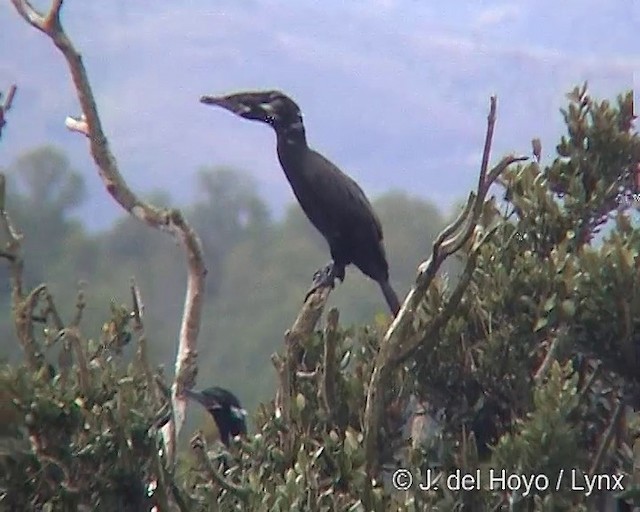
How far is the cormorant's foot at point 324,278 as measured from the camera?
1.39 metres

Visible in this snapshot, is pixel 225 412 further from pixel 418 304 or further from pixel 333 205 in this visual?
pixel 418 304

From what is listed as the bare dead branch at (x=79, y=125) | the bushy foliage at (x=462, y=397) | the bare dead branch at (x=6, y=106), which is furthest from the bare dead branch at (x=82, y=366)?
the bare dead branch at (x=79, y=125)

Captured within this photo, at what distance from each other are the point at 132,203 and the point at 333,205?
0.30 meters

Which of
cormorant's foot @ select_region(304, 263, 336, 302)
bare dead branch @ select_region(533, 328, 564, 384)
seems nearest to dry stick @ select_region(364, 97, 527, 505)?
bare dead branch @ select_region(533, 328, 564, 384)

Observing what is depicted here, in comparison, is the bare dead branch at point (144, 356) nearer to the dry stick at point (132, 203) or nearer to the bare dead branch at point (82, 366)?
the bare dead branch at point (82, 366)

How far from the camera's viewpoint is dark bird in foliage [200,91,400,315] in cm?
138

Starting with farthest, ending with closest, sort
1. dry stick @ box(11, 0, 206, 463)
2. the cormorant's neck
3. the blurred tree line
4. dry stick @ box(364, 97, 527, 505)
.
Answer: the blurred tree line
the cormorant's neck
dry stick @ box(11, 0, 206, 463)
dry stick @ box(364, 97, 527, 505)

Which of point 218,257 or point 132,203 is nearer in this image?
point 132,203

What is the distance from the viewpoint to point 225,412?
4.62 ft

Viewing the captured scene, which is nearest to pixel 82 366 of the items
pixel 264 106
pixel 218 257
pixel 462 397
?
pixel 462 397

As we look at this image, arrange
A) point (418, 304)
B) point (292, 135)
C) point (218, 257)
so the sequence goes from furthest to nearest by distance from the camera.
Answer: point (218, 257)
point (292, 135)
point (418, 304)

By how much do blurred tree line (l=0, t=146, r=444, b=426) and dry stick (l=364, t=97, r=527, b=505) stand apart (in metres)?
0.69

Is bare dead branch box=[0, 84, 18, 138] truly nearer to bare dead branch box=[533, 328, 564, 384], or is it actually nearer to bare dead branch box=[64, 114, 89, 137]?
bare dead branch box=[64, 114, 89, 137]

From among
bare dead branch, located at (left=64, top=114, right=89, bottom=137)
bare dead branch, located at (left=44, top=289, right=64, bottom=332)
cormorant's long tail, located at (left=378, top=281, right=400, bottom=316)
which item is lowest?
cormorant's long tail, located at (left=378, top=281, right=400, bottom=316)
